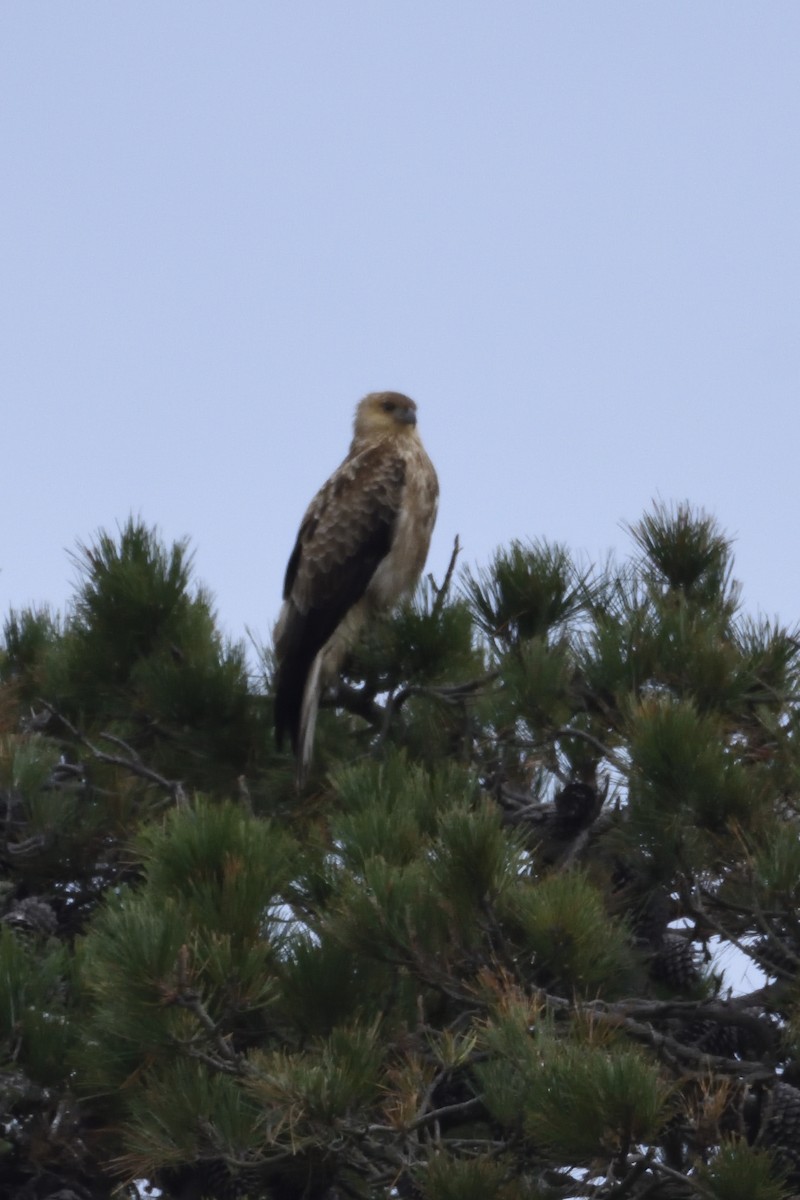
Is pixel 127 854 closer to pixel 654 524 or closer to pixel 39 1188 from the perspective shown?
pixel 39 1188

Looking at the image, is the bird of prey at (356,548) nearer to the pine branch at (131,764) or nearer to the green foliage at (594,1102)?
the pine branch at (131,764)

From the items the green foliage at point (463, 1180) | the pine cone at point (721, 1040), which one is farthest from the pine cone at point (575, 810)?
the green foliage at point (463, 1180)

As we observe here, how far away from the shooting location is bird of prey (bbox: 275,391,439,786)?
20.9 ft

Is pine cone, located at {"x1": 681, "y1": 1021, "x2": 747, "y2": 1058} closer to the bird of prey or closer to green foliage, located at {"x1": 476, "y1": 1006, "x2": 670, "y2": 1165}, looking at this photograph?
green foliage, located at {"x1": 476, "y1": 1006, "x2": 670, "y2": 1165}

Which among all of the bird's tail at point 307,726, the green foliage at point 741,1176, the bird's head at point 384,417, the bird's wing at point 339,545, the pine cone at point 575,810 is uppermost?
the bird's head at point 384,417

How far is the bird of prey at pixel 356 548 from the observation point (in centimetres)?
637

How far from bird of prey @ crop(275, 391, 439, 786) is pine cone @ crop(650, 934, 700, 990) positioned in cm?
186

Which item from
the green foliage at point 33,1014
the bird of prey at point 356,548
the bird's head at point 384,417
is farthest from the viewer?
the bird's head at point 384,417

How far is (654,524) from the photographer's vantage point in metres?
5.24

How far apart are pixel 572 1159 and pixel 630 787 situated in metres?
1.07

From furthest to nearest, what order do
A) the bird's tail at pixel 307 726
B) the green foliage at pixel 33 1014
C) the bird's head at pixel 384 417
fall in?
the bird's head at pixel 384 417
the bird's tail at pixel 307 726
the green foliage at pixel 33 1014

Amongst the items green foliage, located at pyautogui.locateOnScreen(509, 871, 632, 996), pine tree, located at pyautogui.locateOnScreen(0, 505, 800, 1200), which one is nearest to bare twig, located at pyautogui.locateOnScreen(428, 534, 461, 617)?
pine tree, located at pyautogui.locateOnScreen(0, 505, 800, 1200)

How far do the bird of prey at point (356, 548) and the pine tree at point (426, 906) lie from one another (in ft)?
2.55

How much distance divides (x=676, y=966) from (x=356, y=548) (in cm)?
269
